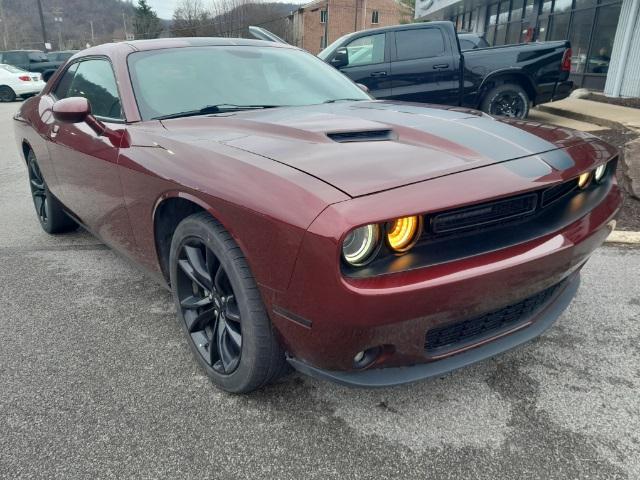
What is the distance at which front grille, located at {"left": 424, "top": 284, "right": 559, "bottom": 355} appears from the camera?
1.81 m

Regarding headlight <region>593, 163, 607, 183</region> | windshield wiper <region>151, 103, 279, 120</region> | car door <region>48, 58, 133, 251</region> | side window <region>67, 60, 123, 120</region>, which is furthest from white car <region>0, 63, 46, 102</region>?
headlight <region>593, 163, 607, 183</region>

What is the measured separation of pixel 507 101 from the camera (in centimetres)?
791

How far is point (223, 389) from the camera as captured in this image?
7.14 ft

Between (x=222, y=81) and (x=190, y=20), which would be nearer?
(x=222, y=81)

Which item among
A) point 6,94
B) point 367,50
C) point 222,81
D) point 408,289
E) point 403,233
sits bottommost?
point 6,94

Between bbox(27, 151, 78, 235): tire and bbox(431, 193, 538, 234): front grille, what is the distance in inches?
131

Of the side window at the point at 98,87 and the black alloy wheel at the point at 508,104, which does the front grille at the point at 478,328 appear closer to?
the side window at the point at 98,87

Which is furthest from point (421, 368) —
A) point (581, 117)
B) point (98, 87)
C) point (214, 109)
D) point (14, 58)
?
point (14, 58)

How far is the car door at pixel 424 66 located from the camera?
7.55m

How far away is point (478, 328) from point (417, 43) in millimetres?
6702

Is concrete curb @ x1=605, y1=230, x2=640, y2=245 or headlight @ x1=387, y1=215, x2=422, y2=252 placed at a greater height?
headlight @ x1=387, y1=215, x2=422, y2=252

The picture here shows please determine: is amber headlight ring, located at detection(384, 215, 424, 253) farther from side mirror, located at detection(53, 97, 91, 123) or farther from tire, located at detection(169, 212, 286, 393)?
side mirror, located at detection(53, 97, 91, 123)

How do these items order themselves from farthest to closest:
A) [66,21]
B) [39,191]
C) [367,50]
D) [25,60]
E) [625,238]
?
[66,21] → [25,60] → [367,50] → [39,191] → [625,238]

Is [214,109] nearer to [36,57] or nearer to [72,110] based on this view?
[72,110]
